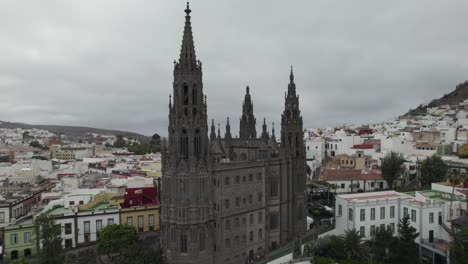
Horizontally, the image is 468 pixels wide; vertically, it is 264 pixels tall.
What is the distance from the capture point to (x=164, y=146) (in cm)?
4438

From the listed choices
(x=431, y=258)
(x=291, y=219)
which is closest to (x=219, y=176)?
(x=291, y=219)

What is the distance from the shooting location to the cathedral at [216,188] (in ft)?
138

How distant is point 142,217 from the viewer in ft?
192

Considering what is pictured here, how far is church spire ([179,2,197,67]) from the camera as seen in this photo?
4316 cm

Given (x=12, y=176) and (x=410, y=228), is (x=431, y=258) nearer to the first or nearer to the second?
(x=410, y=228)

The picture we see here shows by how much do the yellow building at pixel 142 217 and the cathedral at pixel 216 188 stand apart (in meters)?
14.5

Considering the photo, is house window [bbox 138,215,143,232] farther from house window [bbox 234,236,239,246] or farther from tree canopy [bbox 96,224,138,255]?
house window [bbox 234,236,239,246]

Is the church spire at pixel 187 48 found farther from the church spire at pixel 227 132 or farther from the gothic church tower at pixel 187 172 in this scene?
the church spire at pixel 227 132

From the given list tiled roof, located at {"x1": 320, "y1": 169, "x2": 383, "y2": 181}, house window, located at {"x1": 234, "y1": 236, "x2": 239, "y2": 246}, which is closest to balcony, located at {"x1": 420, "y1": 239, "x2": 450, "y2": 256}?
house window, located at {"x1": 234, "y1": 236, "x2": 239, "y2": 246}

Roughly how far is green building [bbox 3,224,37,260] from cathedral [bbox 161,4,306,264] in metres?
20.6

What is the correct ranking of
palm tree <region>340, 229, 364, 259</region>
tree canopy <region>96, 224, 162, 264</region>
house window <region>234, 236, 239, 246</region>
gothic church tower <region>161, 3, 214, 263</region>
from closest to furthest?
gothic church tower <region>161, 3, 214, 263</region> → tree canopy <region>96, 224, 162, 264</region> → palm tree <region>340, 229, 364, 259</region> → house window <region>234, 236, 239, 246</region>

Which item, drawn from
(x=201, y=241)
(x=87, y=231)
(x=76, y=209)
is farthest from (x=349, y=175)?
(x=76, y=209)

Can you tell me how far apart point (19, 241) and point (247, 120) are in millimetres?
35895

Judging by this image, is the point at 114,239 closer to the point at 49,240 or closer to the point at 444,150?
the point at 49,240
